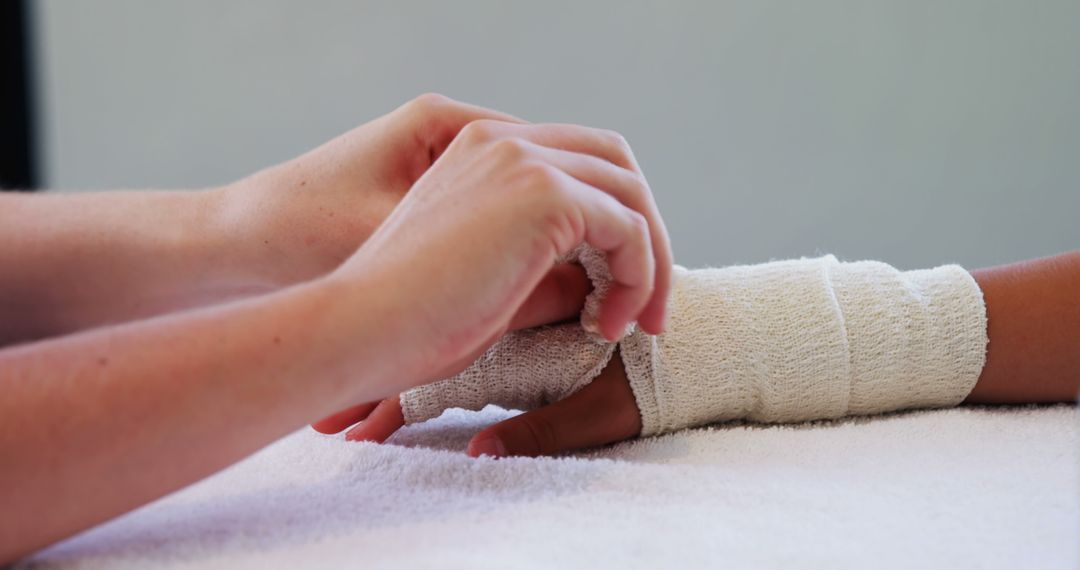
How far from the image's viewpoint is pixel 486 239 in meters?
0.44

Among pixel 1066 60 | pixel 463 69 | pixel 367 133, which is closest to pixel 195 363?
pixel 367 133

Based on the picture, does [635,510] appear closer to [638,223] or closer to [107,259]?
[638,223]

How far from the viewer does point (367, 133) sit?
0.65m

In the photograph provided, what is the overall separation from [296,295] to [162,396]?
0.25 ft

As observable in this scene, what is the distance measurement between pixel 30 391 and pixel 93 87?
1.59 meters

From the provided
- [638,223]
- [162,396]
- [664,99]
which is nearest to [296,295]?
[162,396]

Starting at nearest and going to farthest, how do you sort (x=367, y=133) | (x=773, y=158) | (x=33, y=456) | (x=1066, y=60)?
(x=33, y=456)
(x=367, y=133)
(x=1066, y=60)
(x=773, y=158)

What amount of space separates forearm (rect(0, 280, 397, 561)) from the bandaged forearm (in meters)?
0.26

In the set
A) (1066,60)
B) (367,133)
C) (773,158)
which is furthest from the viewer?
(773,158)

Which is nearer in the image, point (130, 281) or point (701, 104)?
point (130, 281)

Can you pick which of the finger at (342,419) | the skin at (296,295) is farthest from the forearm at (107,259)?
the finger at (342,419)

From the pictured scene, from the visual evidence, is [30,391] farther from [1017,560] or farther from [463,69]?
[463,69]

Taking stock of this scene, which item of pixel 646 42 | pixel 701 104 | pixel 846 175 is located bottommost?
pixel 846 175

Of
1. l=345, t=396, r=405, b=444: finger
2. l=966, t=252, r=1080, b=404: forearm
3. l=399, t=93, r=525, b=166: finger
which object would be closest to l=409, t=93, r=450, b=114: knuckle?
l=399, t=93, r=525, b=166: finger
